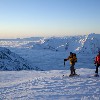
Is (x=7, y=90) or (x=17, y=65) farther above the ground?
(x=7, y=90)

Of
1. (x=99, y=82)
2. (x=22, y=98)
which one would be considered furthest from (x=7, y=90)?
(x=99, y=82)

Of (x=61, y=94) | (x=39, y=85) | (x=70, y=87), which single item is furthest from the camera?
(x=39, y=85)

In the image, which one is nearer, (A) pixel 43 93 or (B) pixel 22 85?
(A) pixel 43 93

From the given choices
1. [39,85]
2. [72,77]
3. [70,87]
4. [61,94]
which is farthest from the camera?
[72,77]

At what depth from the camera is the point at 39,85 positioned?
1827cm

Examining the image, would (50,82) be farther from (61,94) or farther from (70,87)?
(61,94)

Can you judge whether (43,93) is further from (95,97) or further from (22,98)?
(95,97)

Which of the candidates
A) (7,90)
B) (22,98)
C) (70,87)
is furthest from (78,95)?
(7,90)

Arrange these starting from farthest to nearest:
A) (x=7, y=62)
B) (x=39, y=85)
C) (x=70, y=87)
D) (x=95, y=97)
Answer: (x=7, y=62), (x=39, y=85), (x=70, y=87), (x=95, y=97)

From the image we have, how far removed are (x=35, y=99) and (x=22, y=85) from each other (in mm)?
4321

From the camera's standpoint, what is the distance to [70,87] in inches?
671

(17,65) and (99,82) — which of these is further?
(17,65)

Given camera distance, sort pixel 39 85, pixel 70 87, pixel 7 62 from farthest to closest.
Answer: pixel 7 62 → pixel 39 85 → pixel 70 87

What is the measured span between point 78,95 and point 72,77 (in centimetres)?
571
